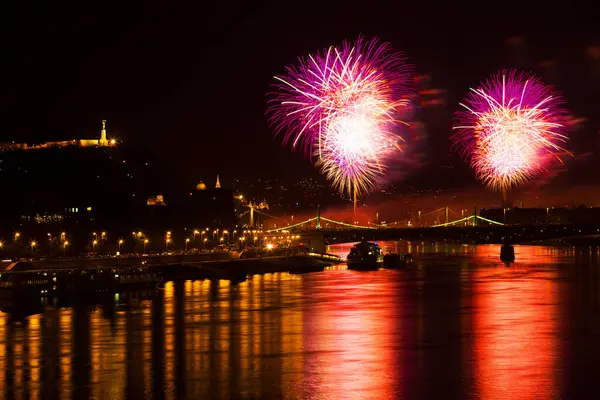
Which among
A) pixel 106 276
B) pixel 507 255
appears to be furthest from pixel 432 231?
pixel 106 276

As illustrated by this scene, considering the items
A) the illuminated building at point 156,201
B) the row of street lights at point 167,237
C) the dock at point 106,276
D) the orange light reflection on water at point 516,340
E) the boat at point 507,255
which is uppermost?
the illuminated building at point 156,201

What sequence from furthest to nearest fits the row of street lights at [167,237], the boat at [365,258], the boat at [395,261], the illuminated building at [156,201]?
1. the illuminated building at [156,201]
2. the boat at [395,261]
3. the boat at [365,258]
4. the row of street lights at [167,237]

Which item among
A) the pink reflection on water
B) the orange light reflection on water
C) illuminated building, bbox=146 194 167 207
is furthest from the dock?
illuminated building, bbox=146 194 167 207

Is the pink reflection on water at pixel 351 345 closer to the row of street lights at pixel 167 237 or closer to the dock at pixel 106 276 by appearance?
the dock at pixel 106 276

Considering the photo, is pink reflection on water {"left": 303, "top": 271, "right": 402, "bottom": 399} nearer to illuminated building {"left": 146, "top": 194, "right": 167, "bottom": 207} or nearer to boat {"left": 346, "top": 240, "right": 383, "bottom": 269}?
boat {"left": 346, "top": 240, "right": 383, "bottom": 269}

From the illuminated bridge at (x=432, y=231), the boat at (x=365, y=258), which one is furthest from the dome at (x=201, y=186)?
the boat at (x=365, y=258)

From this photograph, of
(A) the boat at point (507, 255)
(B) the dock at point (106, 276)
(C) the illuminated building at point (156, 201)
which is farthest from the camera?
(C) the illuminated building at point (156, 201)
